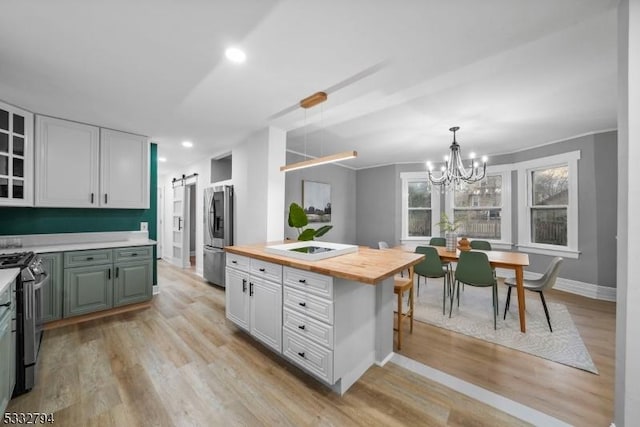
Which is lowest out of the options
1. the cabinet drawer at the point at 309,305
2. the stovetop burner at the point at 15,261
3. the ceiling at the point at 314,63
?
the cabinet drawer at the point at 309,305

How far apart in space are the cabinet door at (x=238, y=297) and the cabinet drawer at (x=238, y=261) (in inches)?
2.0

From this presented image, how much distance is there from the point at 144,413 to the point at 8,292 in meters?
1.16

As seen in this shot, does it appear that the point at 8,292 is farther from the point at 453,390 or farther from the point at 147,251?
the point at 453,390

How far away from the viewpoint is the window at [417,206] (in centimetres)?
568

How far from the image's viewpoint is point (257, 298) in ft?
7.47

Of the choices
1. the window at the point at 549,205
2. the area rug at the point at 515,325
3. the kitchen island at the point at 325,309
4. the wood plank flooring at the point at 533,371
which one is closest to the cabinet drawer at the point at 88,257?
the kitchen island at the point at 325,309

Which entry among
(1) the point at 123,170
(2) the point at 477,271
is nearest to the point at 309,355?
(2) the point at 477,271

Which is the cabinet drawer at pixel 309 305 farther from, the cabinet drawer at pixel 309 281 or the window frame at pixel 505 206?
the window frame at pixel 505 206

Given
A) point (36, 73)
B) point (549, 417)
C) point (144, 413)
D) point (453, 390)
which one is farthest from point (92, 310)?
point (549, 417)

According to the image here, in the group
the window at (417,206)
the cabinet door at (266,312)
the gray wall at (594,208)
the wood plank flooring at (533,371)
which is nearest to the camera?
the wood plank flooring at (533,371)

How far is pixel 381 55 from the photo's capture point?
6.10ft

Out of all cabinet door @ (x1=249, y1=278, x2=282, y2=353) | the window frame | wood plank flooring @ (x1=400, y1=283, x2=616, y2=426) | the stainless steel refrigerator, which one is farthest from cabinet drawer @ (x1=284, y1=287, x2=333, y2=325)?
the window frame

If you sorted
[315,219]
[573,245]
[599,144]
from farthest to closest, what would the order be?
[315,219], [573,245], [599,144]

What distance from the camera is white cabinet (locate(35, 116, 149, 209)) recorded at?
2.91m
